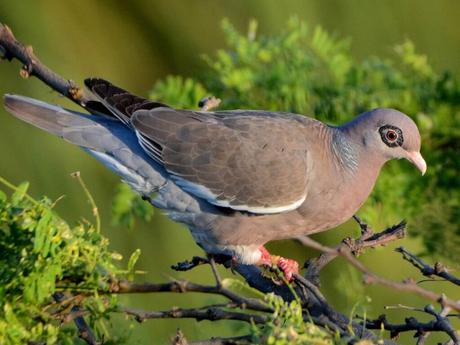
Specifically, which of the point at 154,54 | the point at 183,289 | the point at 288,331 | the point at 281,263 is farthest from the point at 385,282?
the point at 154,54

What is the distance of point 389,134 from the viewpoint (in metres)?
3.30

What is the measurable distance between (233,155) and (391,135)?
21.3 inches

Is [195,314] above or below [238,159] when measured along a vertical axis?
below

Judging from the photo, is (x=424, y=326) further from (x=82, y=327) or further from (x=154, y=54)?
(x=154, y=54)

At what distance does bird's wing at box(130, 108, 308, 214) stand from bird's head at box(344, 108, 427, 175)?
213mm

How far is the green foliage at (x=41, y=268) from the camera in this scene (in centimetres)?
193

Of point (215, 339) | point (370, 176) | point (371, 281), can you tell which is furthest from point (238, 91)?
point (371, 281)

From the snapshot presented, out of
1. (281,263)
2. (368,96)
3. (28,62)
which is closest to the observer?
(28,62)

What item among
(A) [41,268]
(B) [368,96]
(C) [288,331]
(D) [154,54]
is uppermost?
(D) [154,54]

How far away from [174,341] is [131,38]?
308 centimetres

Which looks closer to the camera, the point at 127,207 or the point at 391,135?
the point at 391,135

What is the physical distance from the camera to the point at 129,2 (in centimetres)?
490

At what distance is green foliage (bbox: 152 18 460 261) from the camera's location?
3.74m

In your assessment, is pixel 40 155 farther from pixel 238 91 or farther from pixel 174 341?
pixel 174 341
